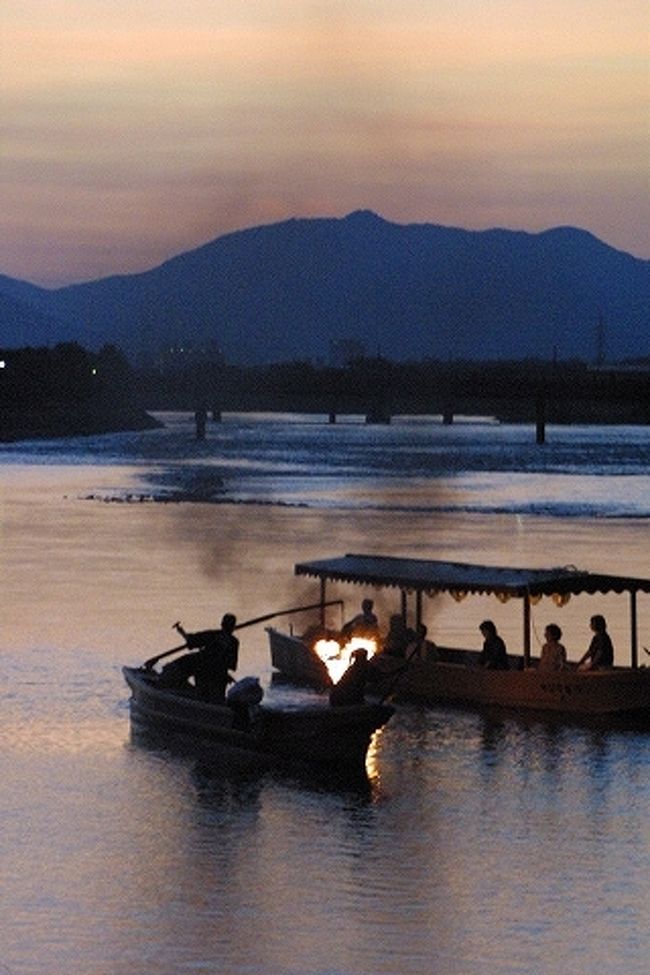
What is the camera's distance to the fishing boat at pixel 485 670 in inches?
1813

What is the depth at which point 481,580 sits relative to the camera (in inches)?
1948

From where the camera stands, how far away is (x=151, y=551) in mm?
89625

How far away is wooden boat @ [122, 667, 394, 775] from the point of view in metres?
39.4


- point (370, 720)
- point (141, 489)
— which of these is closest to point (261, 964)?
point (370, 720)

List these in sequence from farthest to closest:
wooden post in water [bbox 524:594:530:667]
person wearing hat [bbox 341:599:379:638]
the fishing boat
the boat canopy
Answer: person wearing hat [bbox 341:599:379:638] < the boat canopy < wooden post in water [bbox 524:594:530:667] < the fishing boat

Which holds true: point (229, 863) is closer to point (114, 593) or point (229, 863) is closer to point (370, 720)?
point (370, 720)

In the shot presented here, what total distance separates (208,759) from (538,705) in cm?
830

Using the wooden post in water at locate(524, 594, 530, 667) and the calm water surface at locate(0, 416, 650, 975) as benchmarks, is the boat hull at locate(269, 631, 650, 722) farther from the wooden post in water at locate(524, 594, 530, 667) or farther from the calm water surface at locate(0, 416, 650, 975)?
the calm water surface at locate(0, 416, 650, 975)

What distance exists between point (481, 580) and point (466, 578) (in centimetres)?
71

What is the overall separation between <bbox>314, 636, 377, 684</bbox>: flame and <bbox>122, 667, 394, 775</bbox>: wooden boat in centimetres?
589

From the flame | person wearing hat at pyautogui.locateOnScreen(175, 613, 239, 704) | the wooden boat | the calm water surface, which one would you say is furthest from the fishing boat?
the wooden boat

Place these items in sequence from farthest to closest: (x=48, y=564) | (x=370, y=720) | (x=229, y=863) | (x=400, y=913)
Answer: (x=48, y=564)
(x=370, y=720)
(x=229, y=863)
(x=400, y=913)

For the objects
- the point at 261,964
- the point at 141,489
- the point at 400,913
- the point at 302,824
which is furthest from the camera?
the point at 141,489

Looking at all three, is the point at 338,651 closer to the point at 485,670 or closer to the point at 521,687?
the point at 485,670
